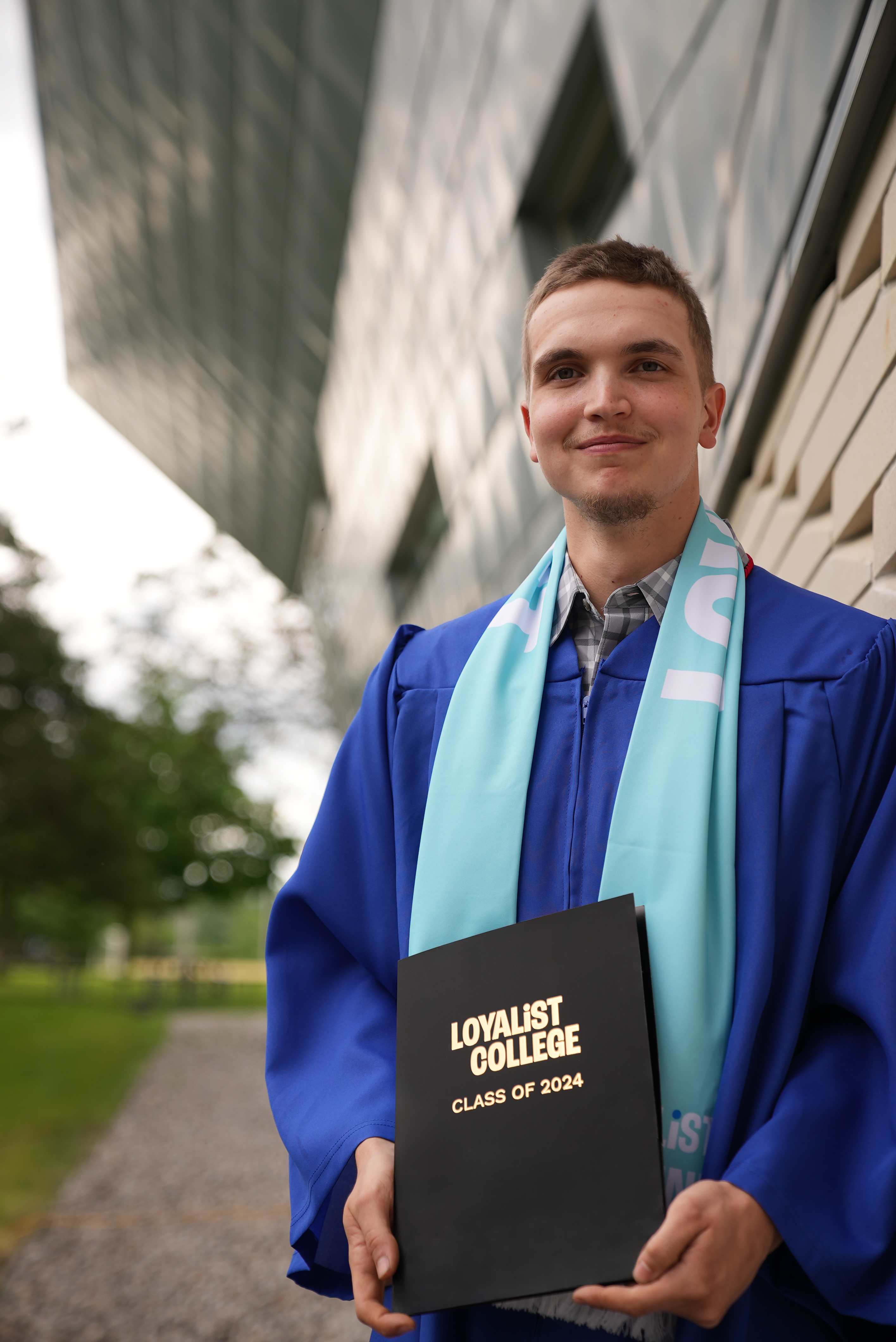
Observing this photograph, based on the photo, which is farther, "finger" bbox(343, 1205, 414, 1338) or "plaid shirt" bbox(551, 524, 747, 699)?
"plaid shirt" bbox(551, 524, 747, 699)

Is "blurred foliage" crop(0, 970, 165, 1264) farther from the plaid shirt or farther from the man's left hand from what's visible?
the man's left hand

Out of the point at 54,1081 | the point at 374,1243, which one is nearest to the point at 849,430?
the point at 374,1243

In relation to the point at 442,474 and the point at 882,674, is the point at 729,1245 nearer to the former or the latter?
the point at 882,674

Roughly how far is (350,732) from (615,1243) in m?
0.92

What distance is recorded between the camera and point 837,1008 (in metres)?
1.38

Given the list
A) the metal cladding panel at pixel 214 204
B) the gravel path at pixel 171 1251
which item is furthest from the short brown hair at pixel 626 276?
the metal cladding panel at pixel 214 204

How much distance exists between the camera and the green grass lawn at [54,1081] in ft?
29.8

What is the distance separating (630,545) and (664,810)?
46cm

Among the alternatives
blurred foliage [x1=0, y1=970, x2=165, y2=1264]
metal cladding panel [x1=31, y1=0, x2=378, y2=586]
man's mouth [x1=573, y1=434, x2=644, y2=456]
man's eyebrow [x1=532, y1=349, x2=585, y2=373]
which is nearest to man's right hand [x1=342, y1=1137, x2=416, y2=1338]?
man's mouth [x1=573, y1=434, x2=644, y2=456]

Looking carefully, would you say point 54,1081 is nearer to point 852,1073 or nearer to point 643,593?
point 643,593

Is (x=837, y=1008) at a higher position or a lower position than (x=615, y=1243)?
higher

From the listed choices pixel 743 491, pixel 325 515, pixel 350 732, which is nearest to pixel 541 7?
pixel 743 491

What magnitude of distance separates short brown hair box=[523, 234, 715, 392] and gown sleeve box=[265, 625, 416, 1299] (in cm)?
68

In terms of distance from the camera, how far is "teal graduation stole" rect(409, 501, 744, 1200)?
4.28ft
